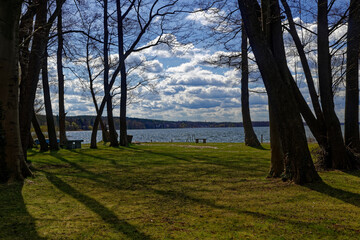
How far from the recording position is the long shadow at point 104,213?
3996mm

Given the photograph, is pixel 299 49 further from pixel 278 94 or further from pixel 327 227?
pixel 327 227

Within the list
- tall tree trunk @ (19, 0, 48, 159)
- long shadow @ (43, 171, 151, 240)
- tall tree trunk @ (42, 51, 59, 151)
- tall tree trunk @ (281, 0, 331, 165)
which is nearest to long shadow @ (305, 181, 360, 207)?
tall tree trunk @ (281, 0, 331, 165)

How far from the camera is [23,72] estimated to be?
13.1 m

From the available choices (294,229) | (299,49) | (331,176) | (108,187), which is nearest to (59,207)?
(108,187)

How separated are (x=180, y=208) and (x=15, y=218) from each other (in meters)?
2.66

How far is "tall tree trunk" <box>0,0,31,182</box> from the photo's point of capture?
7.00 meters

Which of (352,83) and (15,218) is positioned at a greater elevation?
(352,83)

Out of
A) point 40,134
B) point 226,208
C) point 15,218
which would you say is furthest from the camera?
point 40,134

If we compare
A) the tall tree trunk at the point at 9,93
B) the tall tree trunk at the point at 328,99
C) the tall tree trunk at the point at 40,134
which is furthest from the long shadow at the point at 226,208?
the tall tree trunk at the point at 40,134

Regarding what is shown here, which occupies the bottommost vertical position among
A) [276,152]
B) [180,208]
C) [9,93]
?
[180,208]

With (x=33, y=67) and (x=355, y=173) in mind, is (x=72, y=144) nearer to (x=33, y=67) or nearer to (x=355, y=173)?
(x=33, y=67)

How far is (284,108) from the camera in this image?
700 cm

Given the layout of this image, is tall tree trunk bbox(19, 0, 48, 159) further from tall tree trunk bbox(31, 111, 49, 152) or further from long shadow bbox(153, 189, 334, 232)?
tall tree trunk bbox(31, 111, 49, 152)

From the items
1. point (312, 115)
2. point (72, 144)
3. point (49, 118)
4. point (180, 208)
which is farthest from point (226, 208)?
point (72, 144)
